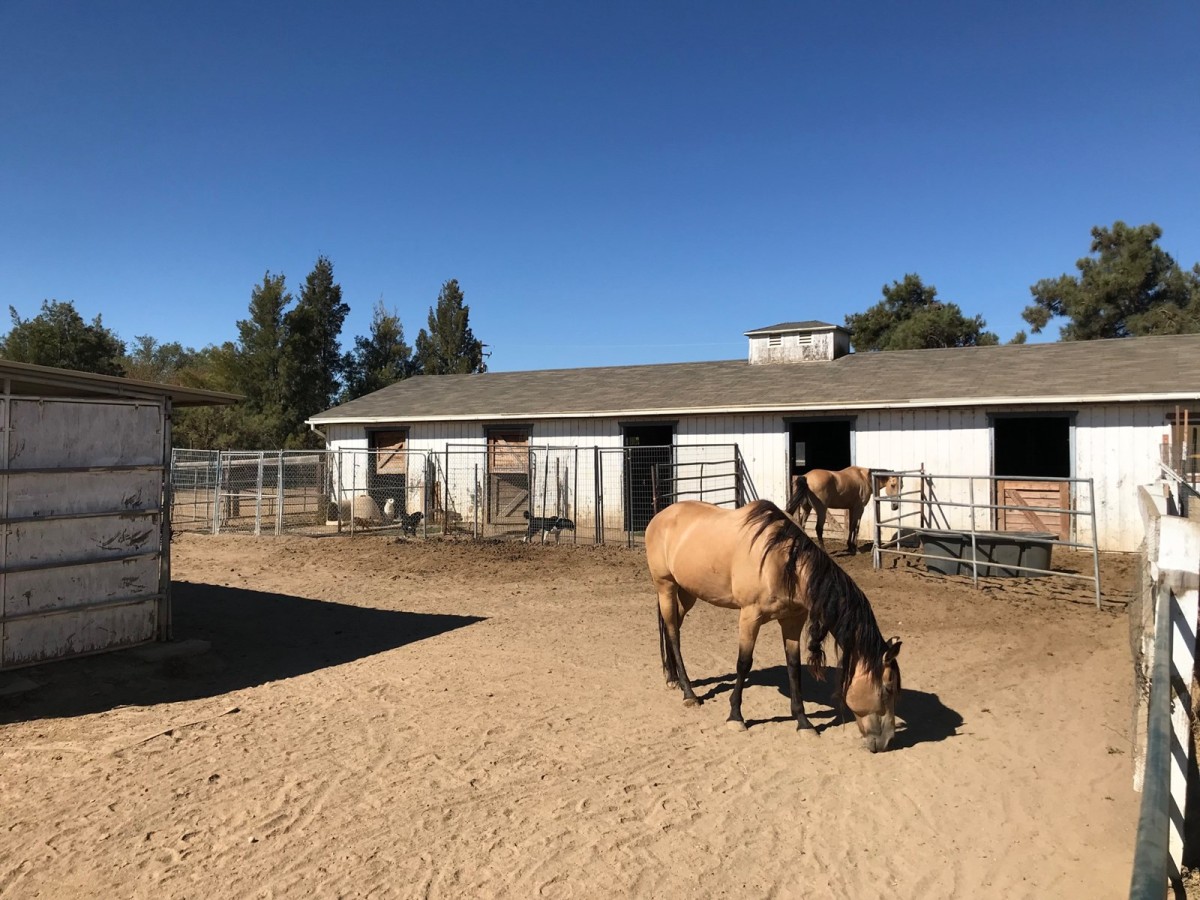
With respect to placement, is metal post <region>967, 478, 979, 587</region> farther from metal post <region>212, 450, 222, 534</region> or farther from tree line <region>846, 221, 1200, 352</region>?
tree line <region>846, 221, 1200, 352</region>

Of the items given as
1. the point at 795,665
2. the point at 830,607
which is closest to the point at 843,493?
the point at 795,665

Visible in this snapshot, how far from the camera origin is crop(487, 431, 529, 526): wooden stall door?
17578 mm

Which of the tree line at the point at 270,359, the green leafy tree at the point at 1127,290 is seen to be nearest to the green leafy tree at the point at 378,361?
the tree line at the point at 270,359

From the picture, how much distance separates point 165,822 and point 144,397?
14.3 ft

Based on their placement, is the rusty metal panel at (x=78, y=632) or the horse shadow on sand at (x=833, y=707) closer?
the horse shadow on sand at (x=833, y=707)

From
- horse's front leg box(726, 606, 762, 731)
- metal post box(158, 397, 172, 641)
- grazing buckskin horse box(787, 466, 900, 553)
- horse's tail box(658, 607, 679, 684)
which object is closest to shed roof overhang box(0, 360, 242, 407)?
metal post box(158, 397, 172, 641)

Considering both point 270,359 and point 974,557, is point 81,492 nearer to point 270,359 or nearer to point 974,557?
point 974,557

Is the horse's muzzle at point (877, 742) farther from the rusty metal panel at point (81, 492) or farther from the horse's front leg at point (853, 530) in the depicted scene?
the horse's front leg at point (853, 530)

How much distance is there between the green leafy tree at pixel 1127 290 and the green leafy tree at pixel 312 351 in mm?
33490

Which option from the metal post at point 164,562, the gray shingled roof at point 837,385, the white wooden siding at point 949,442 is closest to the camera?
the metal post at point 164,562

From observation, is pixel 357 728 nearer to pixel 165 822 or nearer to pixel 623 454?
pixel 165 822

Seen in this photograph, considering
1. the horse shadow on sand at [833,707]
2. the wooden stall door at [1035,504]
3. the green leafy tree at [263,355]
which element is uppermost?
the green leafy tree at [263,355]

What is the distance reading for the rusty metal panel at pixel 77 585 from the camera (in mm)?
6102

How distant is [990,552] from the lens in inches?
413
